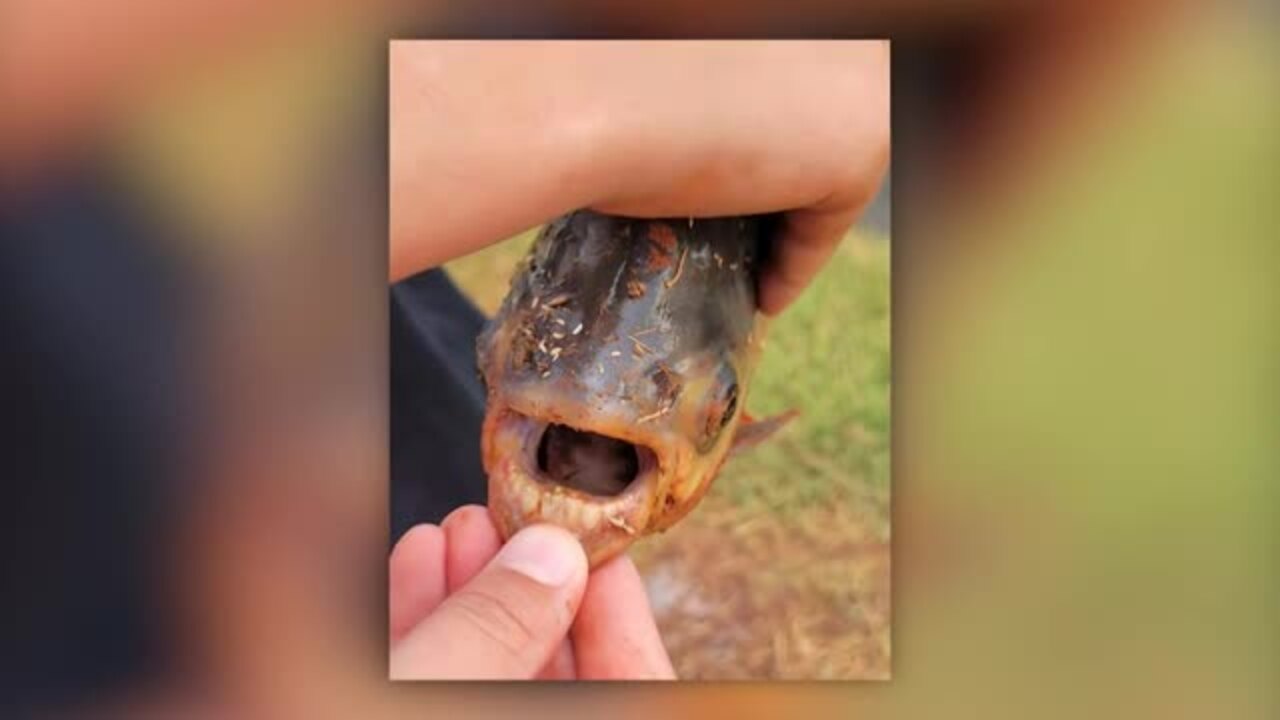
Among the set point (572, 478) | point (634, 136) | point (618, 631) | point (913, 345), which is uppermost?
point (634, 136)

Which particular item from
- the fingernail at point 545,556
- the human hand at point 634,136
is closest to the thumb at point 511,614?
the fingernail at point 545,556

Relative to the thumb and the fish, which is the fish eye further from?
the thumb

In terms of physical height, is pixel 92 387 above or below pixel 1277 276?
below

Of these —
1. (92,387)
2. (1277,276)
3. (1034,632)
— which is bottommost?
(1034,632)

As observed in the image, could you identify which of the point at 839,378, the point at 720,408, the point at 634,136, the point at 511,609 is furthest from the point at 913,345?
the point at 511,609

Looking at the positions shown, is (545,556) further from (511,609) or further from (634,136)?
(634,136)

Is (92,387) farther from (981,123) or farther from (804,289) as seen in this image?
(981,123)

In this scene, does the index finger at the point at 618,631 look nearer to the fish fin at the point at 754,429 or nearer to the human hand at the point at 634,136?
the fish fin at the point at 754,429

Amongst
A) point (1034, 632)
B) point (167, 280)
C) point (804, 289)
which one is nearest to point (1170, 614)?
point (1034, 632)
